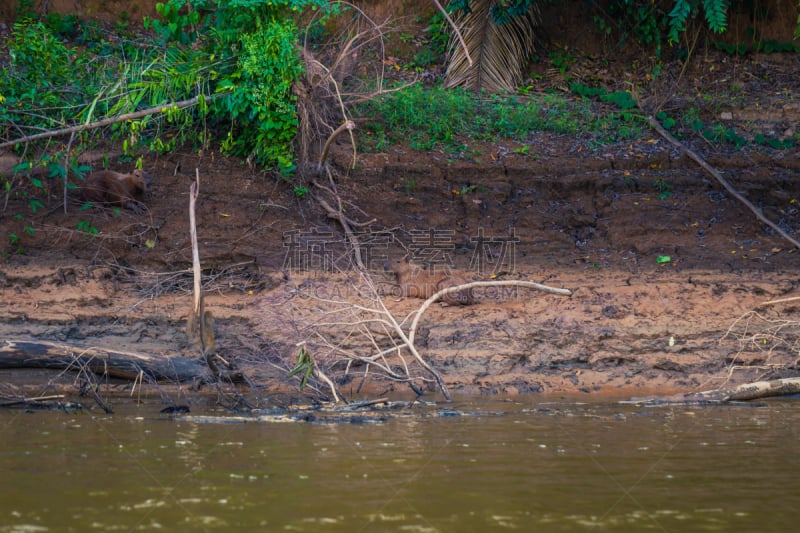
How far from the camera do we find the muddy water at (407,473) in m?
3.61

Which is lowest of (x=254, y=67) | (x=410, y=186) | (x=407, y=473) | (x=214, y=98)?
(x=407, y=473)

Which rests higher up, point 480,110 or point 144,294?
point 480,110

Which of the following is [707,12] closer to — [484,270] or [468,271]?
[484,270]

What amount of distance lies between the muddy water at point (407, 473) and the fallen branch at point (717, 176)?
3.41 metres

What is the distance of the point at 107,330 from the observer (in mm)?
7844

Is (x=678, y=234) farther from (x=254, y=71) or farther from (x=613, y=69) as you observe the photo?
(x=254, y=71)

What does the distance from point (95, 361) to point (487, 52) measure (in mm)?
7084

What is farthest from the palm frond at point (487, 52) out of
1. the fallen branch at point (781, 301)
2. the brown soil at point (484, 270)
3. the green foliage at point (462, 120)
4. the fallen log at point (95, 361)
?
the fallen log at point (95, 361)

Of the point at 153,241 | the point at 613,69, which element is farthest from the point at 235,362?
the point at 613,69

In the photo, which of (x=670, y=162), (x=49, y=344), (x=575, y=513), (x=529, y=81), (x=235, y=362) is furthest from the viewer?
(x=529, y=81)

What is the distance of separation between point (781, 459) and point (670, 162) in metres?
5.96

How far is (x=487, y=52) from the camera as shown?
11656 mm

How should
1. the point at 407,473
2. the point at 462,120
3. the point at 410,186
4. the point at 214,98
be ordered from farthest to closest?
the point at 462,120 < the point at 410,186 < the point at 214,98 < the point at 407,473

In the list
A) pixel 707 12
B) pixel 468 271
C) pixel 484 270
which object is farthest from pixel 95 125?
pixel 707 12
